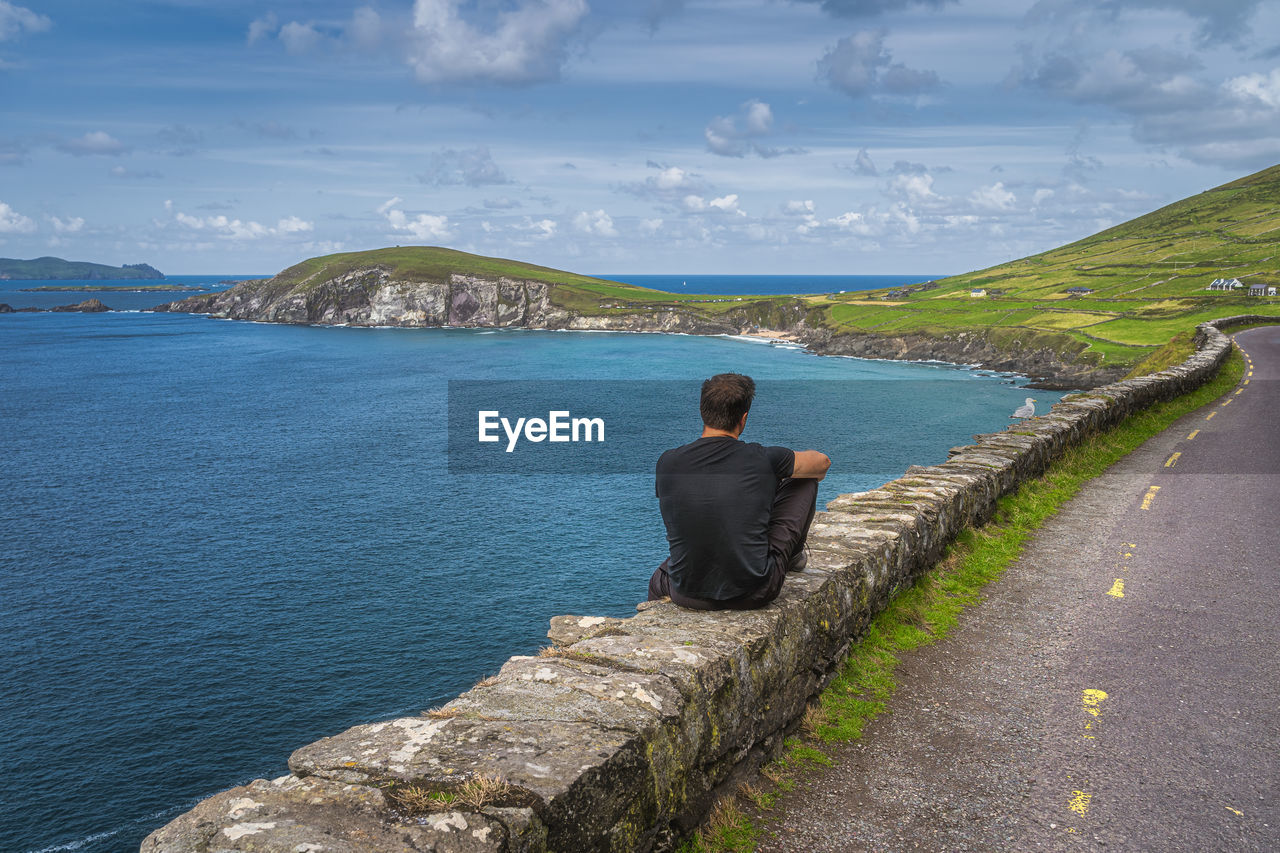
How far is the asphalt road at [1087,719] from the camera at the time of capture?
6117 mm

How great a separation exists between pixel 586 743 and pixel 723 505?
8.27 ft

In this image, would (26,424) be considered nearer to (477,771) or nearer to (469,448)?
(469,448)

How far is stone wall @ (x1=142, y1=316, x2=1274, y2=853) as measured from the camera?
13.4ft

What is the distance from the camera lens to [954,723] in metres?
7.80

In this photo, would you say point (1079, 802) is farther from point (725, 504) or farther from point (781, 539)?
point (725, 504)

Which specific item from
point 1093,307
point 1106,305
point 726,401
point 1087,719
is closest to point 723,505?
point 726,401

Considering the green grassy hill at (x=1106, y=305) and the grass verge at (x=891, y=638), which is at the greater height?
the green grassy hill at (x=1106, y=305)

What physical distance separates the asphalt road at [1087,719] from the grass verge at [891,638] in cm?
18

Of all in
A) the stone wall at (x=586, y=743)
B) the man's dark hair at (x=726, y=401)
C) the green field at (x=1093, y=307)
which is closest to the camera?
the stone wall at (x=586, y=743)

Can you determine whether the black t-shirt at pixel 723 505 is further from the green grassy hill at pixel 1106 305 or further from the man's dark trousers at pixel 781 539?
the green grassy hill at pixel 1106 305

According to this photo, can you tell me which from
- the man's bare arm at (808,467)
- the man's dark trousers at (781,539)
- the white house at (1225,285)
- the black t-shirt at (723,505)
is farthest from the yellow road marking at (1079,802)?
the white house at (1225,285)

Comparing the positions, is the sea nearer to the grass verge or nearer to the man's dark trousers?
the grass verge

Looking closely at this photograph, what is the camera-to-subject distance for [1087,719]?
7711 millimetres

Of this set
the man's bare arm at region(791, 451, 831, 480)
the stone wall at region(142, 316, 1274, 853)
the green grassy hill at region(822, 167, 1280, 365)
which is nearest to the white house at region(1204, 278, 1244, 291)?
the green grassy hill at region(822, 167, 1280, 365)
